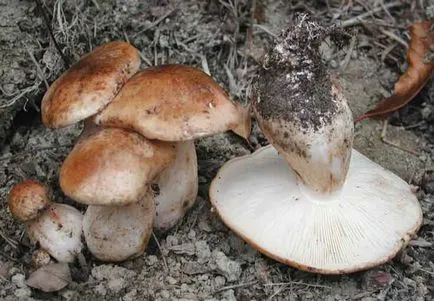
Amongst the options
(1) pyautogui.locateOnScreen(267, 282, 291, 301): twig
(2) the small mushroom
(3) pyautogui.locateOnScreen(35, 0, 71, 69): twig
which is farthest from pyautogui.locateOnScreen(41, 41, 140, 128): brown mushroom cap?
(1) pyautogui.locateOnScreen(267, 282, 291, 301): twig

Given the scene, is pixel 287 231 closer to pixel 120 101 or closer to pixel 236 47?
pixel 120 101

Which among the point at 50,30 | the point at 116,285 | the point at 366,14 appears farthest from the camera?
the point at 366,14

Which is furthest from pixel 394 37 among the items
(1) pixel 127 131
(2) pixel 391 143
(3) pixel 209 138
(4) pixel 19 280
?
(4) pixel 19 280

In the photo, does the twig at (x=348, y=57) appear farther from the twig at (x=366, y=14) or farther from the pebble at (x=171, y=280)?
the pebble at (x=171, y=280)

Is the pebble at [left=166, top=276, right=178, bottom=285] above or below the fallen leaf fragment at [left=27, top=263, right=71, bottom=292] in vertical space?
below

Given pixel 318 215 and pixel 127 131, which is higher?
pixel 127 131

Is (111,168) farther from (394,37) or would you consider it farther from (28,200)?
(394,37)

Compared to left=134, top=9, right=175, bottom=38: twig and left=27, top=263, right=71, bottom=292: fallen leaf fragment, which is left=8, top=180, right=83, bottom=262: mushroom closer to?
left=27, top=263, right=71, bottom=292: fallen leaf fragment
